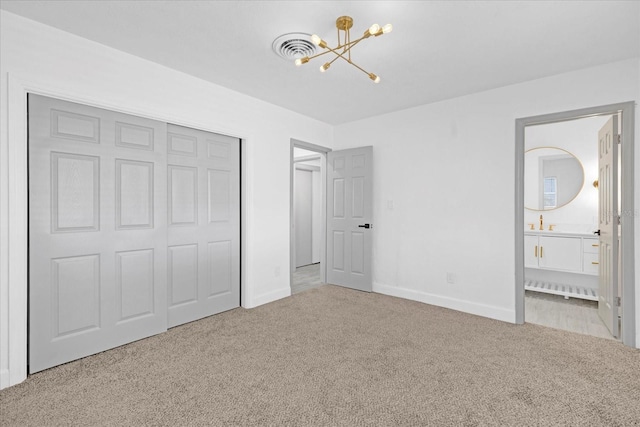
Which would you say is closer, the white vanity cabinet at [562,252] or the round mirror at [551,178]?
the white vanity cabinet at [562,252]

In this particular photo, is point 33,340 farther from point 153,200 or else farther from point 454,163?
point 454,163

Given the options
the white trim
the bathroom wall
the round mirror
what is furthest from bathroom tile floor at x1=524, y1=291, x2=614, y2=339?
the white trim

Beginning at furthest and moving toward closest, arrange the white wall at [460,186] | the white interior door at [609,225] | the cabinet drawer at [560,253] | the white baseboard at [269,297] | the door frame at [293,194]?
the door frame at [293,194]
the cabinet drawer at [560,253]
the white baseboard at [269,297]
the white wall at [460,186]
the white interior door at [609,225]

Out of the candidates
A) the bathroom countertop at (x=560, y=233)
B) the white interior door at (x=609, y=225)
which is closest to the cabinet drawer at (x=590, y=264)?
the bathroom countertop at (x=560, y=233)

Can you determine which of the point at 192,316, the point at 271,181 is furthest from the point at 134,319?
the point at 271,181

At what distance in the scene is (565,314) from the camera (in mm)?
3635

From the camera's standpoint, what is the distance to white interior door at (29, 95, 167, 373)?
91.4 inches

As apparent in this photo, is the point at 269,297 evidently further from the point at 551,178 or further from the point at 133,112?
the point at 551,178

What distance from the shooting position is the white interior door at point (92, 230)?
2322mm

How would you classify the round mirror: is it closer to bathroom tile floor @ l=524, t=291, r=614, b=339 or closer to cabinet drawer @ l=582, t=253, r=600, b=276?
cabinet drawer @ l=582, t=253, r=600, b=276

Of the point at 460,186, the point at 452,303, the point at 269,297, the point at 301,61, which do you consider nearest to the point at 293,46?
the point at 301,61

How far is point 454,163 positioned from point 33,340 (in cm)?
426

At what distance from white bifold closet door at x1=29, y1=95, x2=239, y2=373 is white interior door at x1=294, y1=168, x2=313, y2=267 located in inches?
123

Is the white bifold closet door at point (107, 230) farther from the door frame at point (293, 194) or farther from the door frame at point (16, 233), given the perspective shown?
the door frame at point (293, 194)
